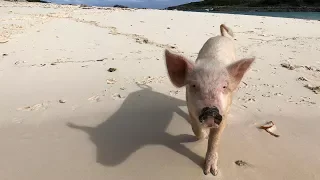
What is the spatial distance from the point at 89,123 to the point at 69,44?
16.4ft

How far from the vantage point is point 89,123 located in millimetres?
4441

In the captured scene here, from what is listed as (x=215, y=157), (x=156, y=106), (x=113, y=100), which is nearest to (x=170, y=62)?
(x=215, y=157)

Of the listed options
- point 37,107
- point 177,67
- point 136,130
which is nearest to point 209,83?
point 177,67

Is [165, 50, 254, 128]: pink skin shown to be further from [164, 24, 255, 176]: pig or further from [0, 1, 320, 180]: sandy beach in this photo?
[0, 1, 320, 180]: sandy beach

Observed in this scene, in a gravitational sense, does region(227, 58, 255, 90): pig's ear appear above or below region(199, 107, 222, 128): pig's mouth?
above

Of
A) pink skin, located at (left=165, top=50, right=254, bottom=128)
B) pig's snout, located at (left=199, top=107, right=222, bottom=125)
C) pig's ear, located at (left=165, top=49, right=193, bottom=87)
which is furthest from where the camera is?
pig's ear, located at (left=165, top=49, right=193, bottom=87)

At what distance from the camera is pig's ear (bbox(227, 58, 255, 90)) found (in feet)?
11.2

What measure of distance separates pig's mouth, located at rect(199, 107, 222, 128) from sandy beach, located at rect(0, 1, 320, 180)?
74 cm

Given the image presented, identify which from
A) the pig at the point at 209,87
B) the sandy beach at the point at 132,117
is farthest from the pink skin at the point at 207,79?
the sandy beach at the point at 132,117

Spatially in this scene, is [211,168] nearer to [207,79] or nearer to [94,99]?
[207,79]

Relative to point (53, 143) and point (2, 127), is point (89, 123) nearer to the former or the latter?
point (53, 143)

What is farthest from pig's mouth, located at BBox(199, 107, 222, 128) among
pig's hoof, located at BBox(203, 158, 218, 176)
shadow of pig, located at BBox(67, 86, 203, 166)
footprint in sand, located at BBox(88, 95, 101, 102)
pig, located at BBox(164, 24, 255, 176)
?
footprint in sand, located at BBox(88, 95, 101, 102)

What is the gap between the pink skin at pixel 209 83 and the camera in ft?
9.94

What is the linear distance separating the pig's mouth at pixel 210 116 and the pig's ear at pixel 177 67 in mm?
767
